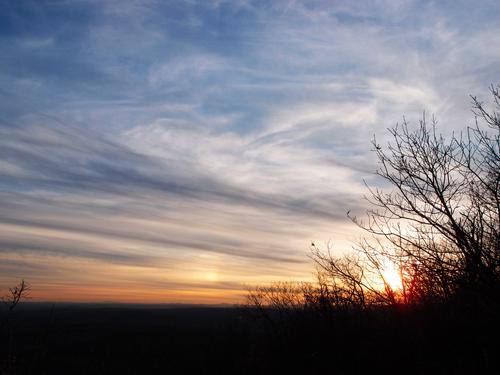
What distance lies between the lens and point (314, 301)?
20016 millimetres

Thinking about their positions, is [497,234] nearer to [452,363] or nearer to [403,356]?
[452,363]

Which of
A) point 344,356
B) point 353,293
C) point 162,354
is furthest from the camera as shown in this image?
point 162,354

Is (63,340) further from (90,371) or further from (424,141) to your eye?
(424,141)

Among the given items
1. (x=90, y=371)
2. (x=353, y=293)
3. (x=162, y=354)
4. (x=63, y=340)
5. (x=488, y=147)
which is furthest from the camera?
(x=63, y=340)

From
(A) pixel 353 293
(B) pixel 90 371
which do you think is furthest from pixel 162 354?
(A) pixel 353 293

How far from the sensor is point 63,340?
64.6m

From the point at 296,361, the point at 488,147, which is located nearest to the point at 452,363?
the point at 488,147

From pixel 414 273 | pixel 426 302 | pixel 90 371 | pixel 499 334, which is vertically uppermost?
pixel 414 273

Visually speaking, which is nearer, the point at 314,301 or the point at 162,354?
the point at 314,301

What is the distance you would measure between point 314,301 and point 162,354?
1283 inches

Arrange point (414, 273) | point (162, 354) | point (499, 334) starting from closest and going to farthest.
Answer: point (499, 334), point (414, 273), point (162, 354)

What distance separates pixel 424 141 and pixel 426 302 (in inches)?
199

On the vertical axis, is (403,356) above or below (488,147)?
below

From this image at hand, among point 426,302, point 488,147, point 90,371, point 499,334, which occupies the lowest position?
point 90,371
